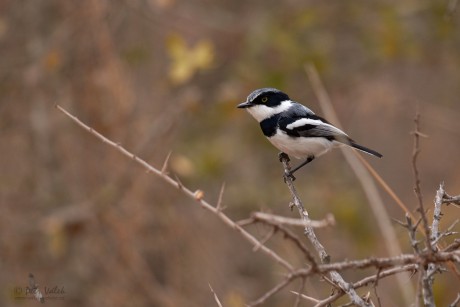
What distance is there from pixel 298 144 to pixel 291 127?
11 centimetres

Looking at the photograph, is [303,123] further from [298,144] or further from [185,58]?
[185,58]

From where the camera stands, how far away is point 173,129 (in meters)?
6.53

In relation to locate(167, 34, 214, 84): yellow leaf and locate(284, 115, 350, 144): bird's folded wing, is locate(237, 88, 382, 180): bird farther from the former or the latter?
locate(167, 34, 214, 84): yellow leaf

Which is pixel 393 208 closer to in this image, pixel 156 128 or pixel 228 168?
pixel 228 168

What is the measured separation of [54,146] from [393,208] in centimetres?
472

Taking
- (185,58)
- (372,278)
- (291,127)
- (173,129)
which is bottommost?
(173,129)

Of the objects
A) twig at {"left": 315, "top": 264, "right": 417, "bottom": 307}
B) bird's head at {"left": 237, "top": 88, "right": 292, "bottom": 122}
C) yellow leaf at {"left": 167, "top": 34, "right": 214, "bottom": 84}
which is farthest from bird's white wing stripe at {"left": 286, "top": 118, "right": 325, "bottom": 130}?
twig at {"left": 315, "top": 264, "right": 417, "bottom": 307}

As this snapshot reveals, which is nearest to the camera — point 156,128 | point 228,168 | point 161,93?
point 156,128

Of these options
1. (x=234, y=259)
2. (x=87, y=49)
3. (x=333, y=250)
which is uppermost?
(x=87, y=49)

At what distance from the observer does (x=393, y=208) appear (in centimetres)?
944

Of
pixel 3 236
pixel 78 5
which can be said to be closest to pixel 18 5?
pixel 78 5

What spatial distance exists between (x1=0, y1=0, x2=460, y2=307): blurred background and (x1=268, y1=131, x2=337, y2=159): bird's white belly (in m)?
1.80

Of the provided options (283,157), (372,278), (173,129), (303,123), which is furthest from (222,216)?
(173,129)

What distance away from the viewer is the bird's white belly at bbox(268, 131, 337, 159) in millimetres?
4484
